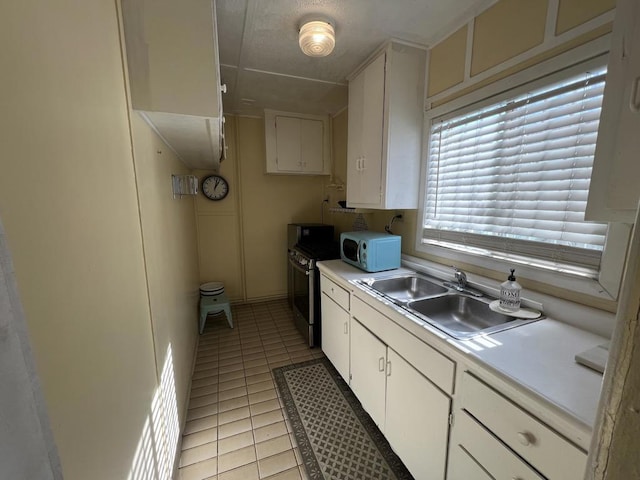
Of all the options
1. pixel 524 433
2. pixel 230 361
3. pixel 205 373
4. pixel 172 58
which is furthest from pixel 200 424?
pixel 172 58

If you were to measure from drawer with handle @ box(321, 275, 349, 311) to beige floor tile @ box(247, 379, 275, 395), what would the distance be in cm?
83

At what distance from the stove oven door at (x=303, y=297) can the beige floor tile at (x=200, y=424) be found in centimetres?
104

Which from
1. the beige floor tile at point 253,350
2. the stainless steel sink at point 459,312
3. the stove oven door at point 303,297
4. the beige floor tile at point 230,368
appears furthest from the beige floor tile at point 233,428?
the stainless steel sink at point 459,312

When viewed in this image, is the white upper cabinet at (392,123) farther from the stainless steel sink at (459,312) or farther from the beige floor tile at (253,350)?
the beige floor tile at (253,350)

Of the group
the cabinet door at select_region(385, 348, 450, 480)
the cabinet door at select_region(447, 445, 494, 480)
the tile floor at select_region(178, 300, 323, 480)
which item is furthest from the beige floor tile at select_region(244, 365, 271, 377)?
the cabinet door at select_region(447, 445, 494, 480)

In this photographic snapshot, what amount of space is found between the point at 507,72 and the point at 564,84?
0.30m

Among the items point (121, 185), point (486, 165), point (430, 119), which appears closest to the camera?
point (121, 185)

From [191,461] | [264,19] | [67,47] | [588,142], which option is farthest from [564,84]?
[191,461]

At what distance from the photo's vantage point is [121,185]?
0.87m

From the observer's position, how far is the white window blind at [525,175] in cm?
113

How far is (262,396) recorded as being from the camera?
1947mm

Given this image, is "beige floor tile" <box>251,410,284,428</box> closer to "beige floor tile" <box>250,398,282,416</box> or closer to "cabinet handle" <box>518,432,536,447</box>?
"beige floor tile" <box>250,398,282,416</box>

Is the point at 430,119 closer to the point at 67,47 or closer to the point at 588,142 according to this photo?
the point at 588,142

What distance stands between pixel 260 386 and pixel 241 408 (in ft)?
0.75
